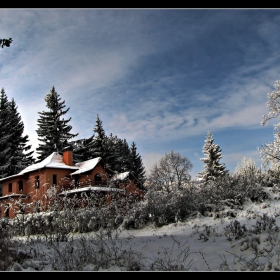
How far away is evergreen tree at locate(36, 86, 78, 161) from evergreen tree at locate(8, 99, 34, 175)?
7.58 feet

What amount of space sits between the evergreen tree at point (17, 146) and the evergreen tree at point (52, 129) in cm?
231

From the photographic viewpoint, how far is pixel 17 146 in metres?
41.9

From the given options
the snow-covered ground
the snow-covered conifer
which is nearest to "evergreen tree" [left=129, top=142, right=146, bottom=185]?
the snow-covered conifer

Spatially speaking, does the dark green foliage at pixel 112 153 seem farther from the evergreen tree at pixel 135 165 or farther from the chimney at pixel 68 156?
the chimney at pixel 68 156

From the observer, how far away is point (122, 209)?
43.3ft

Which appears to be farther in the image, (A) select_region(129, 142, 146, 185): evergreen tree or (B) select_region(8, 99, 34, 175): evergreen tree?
(B) select_region(8, 99, 34, 175): evergreen tree

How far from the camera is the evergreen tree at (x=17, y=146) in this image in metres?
39.5

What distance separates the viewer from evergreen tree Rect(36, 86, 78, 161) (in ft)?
131

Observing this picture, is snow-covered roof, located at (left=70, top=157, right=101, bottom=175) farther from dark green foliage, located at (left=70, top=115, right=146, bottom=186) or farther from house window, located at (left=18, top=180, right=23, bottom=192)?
house window, located at (left=18, top=180, right=23, bottom=192)

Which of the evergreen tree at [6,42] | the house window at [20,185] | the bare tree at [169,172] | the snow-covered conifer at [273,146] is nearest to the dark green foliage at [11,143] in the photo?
the house window at [20,185]

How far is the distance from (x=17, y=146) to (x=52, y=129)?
5928mm
